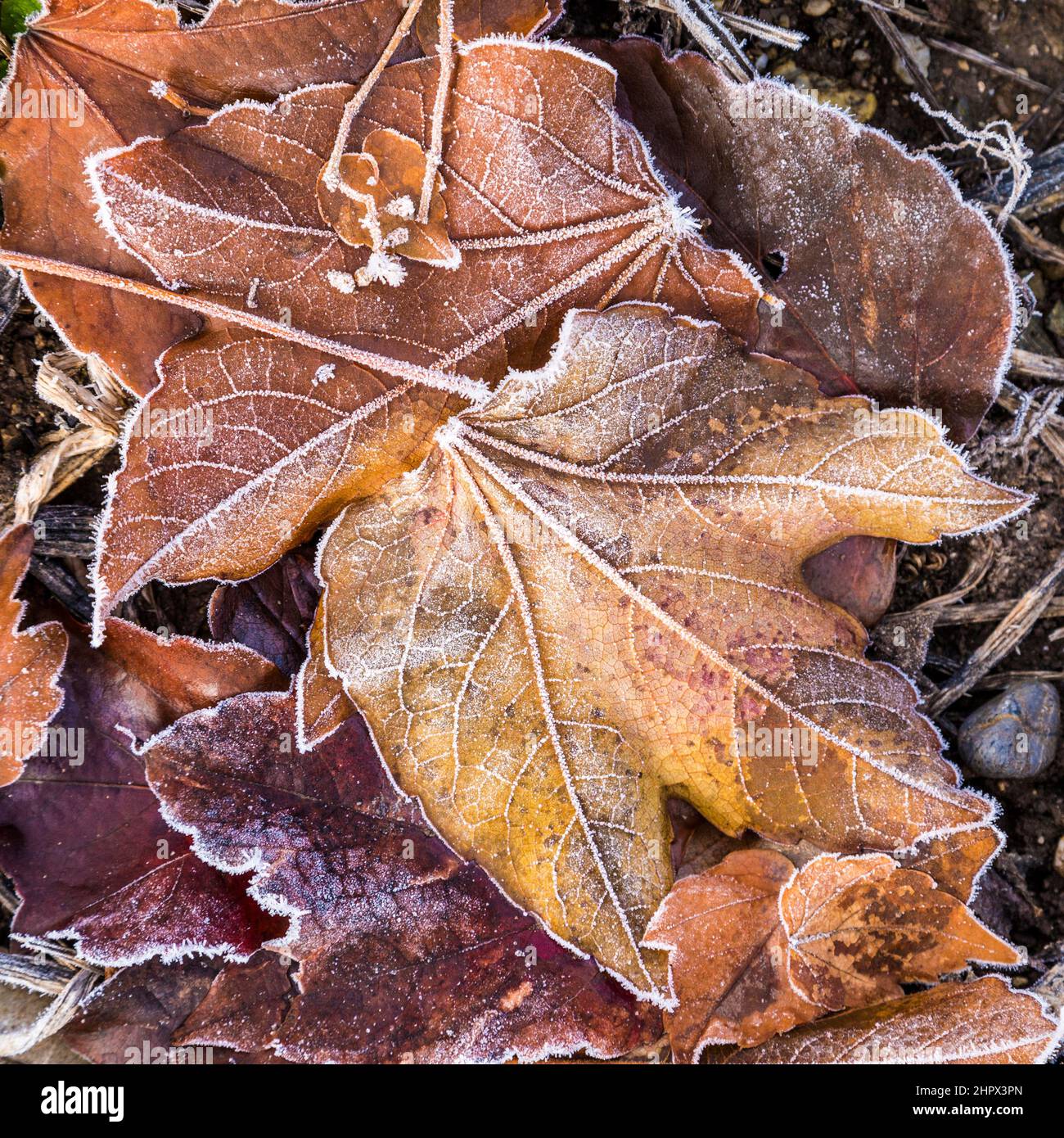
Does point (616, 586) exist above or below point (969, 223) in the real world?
below

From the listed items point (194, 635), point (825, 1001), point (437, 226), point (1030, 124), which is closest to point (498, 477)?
point (437, 226)

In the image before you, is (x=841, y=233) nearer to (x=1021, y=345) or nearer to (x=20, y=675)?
(x=1021, y=345)

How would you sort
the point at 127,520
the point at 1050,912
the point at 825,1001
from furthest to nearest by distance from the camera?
the point at 1050,912 → the point at 825,1001 → the point at 127,520

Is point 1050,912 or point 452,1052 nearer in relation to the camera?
point 452,1052

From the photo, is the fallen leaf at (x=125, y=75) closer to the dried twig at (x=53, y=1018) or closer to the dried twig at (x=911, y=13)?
the dried twig at (x=911, y=13)

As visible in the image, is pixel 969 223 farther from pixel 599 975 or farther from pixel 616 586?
pixel 599 975

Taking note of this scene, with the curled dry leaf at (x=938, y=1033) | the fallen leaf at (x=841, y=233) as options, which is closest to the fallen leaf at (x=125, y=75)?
the fallen leaf at (x=841, y=233)

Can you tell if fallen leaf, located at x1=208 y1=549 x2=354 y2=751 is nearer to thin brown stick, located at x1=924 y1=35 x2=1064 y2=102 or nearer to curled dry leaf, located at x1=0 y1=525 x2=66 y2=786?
curled dry leaf, located at x1=0 y1=525 x2=66 y2=786

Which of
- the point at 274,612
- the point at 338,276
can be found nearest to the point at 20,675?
the point at 274,612
